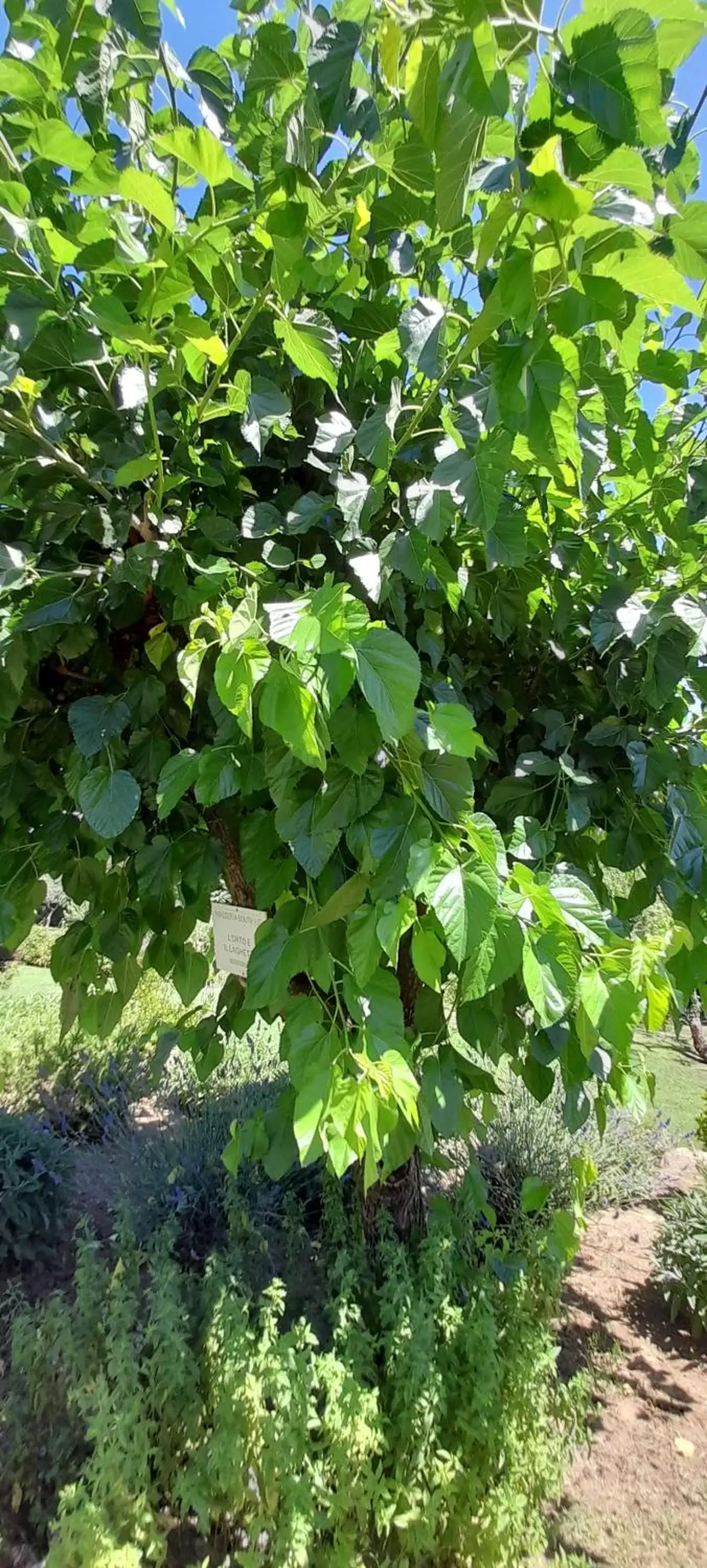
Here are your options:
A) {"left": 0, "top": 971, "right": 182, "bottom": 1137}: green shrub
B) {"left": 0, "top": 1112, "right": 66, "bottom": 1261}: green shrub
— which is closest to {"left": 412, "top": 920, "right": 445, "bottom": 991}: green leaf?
{"left": 0, "top": 1112, "right": 66, "bottom": 1261}: green shrub

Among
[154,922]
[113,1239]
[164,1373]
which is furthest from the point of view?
[113,1239]

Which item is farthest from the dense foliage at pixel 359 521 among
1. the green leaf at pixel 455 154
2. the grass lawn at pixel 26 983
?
the grass lawn at pixel 26 983

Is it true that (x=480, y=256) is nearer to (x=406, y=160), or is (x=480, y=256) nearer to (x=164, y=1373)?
(x=406, y=160)

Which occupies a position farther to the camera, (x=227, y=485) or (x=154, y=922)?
(x=154, y=922)

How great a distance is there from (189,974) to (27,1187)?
201cm

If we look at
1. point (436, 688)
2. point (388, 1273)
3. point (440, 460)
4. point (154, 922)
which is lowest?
point (388, 1273)

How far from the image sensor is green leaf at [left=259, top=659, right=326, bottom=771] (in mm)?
758

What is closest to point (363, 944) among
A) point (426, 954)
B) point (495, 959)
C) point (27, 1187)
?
point (426, 954)

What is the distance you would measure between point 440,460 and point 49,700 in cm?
83

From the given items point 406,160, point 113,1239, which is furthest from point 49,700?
point 113,1239

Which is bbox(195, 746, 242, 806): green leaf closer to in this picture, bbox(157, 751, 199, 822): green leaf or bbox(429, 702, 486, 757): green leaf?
bbox(157, 751, 199, 822): green leaf

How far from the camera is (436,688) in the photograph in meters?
1.28

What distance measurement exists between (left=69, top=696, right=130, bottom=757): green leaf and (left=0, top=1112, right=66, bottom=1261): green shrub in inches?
97.7

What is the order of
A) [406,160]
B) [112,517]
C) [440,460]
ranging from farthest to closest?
[112,517] < [440,460] < [406,160]
